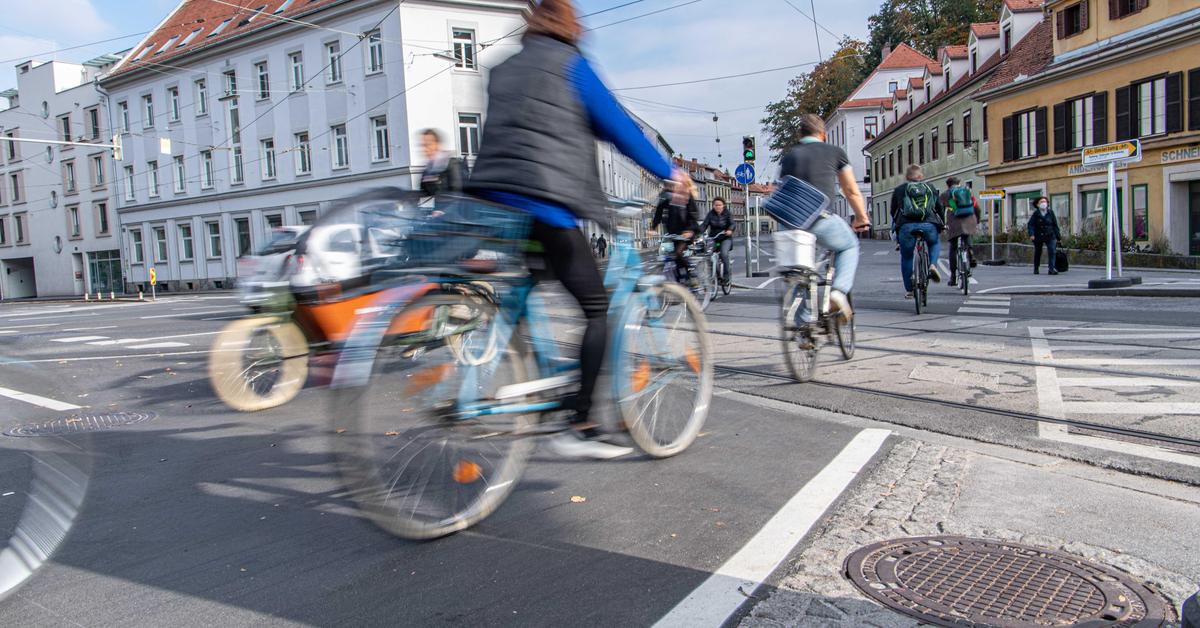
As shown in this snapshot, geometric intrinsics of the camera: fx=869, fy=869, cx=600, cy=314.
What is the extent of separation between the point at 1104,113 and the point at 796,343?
30057 millimetres

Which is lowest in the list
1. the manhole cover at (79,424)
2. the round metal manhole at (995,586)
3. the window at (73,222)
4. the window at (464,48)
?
the round metal manhole at (995,586)

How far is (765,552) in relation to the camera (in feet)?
10.1

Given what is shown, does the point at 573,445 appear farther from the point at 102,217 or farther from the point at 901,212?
the point at 102,217

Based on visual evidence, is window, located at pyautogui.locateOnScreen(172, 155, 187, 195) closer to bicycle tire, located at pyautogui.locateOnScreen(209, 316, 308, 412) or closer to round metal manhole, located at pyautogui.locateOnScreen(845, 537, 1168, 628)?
bicycle tire, located at pyautogui.locateOnScreen(209, 316, 308, 412)

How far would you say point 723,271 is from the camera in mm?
15375

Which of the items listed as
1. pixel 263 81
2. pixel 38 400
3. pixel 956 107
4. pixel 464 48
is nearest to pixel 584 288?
pixel 38 400

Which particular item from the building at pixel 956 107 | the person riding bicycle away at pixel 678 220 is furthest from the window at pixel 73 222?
the person riding bicycle away at pixel 678 220

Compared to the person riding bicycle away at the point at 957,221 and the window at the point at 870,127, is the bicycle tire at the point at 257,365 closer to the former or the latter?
the person riding bicycle away at the point at 957,221

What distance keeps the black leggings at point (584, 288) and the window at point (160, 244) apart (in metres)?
50.1

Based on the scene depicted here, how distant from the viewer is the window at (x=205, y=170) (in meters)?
44.3

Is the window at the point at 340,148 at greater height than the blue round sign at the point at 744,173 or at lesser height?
greater

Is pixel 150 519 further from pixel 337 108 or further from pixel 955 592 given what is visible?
pixel 337 108

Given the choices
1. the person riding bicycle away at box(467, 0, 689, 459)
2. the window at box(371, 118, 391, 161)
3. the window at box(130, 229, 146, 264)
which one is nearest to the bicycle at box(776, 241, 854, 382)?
the person riding bicycle away at box(467, 0, 689, 459)

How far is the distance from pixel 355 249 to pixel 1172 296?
37.2ft
